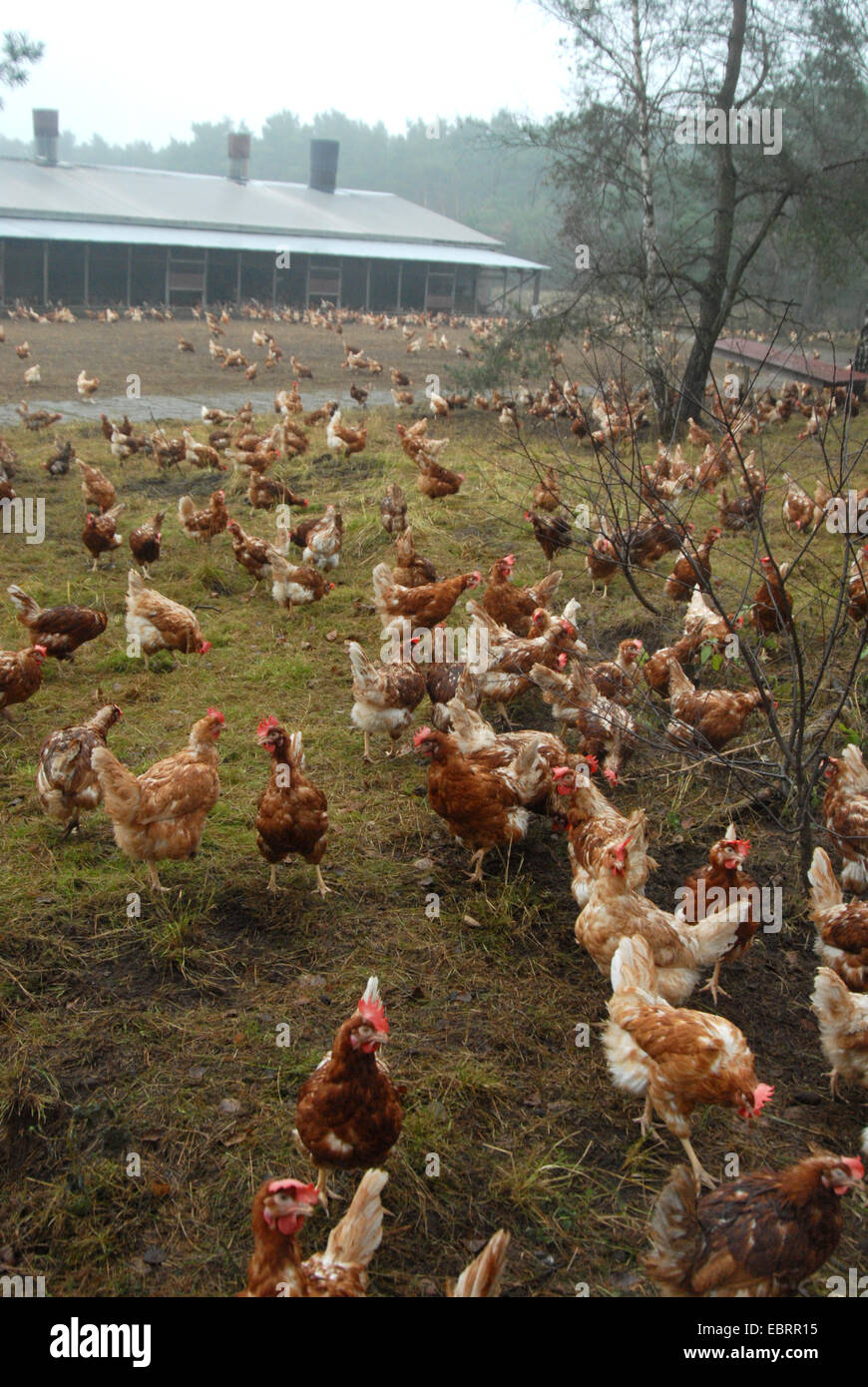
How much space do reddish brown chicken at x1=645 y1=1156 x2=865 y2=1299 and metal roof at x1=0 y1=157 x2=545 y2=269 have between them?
3003cm

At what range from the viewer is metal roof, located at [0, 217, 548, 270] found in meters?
27.3

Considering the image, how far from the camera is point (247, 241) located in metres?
30.9

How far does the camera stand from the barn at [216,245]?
93.1 ft

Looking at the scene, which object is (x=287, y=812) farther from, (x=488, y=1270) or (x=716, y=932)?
(x=488, y=1270)

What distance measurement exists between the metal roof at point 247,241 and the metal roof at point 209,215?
4 cm

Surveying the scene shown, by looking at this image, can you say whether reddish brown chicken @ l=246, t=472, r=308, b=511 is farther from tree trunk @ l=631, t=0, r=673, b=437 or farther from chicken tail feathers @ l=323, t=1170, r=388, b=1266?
chicken tail feathers @ l=323, t=1170, r=388, b=1266

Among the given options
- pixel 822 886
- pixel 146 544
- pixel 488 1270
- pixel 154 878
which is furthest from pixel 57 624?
pixel 488 1270

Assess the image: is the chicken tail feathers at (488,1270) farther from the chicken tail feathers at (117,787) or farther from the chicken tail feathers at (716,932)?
the chicken tail feathers at (117,787)

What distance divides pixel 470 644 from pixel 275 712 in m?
1.42

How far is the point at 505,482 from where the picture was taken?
11.7 metres

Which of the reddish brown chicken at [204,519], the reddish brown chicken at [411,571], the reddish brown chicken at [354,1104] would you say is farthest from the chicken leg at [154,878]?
the reddish brown chicken at [204,519]

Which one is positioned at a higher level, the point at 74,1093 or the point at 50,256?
the point at 50,256

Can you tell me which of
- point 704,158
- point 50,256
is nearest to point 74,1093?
point 704,158
